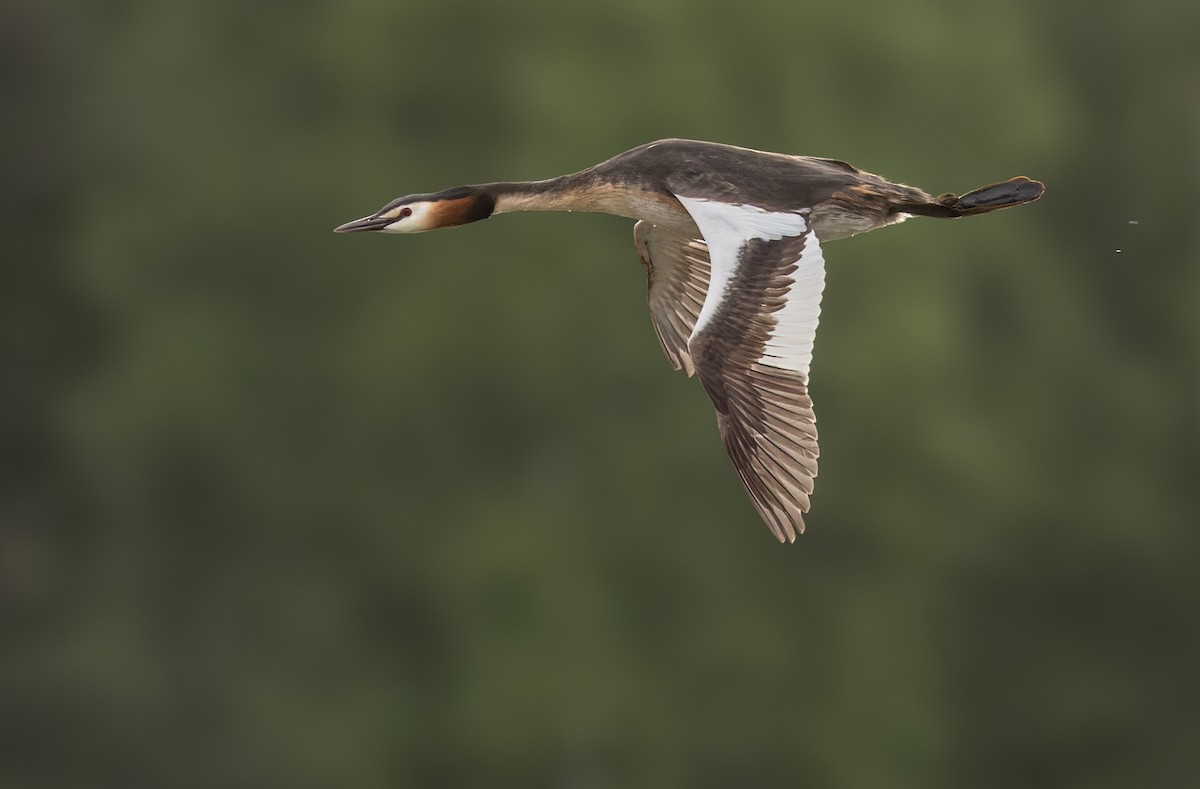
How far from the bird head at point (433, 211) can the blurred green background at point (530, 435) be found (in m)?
6.04

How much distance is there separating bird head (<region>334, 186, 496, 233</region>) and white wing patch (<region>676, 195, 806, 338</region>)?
23.6 inches

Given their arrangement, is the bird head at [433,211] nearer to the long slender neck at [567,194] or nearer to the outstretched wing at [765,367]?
the long slender neck at [567,194]

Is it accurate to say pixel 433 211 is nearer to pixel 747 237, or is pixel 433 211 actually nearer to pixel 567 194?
pixel 567 194

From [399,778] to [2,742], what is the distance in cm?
286

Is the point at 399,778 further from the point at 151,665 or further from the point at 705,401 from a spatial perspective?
the point at 705,401

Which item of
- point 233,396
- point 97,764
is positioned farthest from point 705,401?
point 97,764

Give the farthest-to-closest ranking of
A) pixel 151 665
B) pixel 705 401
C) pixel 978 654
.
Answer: pixel 978 654, pixel 151 665, pixel 705 401

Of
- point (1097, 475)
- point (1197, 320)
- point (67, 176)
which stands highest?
point (67, 176)

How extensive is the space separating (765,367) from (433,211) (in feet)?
3.50

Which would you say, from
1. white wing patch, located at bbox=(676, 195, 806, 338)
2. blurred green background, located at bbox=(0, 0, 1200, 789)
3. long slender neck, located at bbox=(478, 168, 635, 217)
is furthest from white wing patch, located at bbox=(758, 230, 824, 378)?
blurred green background, located at bbox=(0, 0, 1200, 789)

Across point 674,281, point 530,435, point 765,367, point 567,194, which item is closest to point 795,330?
point 765,367

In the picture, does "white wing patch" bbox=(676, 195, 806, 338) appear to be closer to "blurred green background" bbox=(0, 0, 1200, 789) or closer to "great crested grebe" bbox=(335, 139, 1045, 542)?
"great crested grebe" bbox=(335, 139, 1045, 542)

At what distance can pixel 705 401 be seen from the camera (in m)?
11.1

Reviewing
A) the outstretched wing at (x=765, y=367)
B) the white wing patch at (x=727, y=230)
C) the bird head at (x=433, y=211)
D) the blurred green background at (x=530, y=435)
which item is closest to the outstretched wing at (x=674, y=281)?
the bird head at (x=433, y=211)
